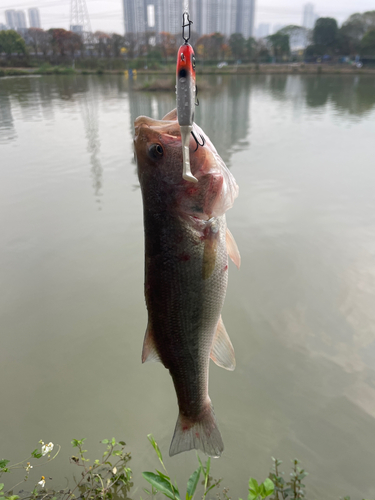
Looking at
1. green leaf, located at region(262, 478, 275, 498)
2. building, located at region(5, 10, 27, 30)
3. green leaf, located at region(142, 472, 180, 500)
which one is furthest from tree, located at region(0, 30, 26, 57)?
building, located at region(5, 10, 27, 30)

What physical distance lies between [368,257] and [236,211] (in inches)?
92.0

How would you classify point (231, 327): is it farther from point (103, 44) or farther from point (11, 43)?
point (103, 44)

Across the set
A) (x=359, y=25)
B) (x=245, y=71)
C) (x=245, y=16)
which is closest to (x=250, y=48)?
(x=359, y=25)

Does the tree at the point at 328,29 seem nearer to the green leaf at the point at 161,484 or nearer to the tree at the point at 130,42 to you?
the tree at the point at 130,42

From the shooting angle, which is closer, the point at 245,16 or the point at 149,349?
the point at 149,349

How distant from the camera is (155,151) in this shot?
1.25 meters

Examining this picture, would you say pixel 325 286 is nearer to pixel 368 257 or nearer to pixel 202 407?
pixel 368 257

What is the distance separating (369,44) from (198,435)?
68703mm

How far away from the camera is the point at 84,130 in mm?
12648

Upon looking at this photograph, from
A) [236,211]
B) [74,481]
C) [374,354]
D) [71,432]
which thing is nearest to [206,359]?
[74,481]

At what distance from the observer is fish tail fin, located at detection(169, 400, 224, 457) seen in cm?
147

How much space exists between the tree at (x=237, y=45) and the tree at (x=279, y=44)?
5764mm

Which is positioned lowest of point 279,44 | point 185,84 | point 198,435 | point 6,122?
point 6,122

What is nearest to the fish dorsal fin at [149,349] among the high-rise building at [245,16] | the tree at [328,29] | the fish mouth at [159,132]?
the fish mouth at [159,132]
